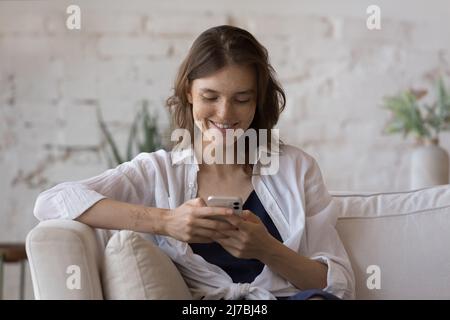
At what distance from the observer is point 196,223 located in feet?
5.43

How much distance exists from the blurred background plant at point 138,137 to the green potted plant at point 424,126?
97 cm

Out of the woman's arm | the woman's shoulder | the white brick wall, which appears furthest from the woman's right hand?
the white brick wall

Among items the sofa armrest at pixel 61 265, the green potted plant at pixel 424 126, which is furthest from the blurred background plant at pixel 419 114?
the sofa armrest at pixel 61 265

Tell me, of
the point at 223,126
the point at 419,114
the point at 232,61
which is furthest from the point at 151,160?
the point at 419,114

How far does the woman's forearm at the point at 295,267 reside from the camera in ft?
5.69

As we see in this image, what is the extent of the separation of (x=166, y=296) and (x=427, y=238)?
2.57ft

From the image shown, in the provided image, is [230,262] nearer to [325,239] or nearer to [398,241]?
[325,239]

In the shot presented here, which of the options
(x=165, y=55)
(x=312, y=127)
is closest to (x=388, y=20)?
(x=312, y=127)

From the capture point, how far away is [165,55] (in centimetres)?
328

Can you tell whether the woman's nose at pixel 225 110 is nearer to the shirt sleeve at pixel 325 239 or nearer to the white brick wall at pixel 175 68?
the shirt sleeve at pixel 325 239

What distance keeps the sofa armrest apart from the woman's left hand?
1.00ft
